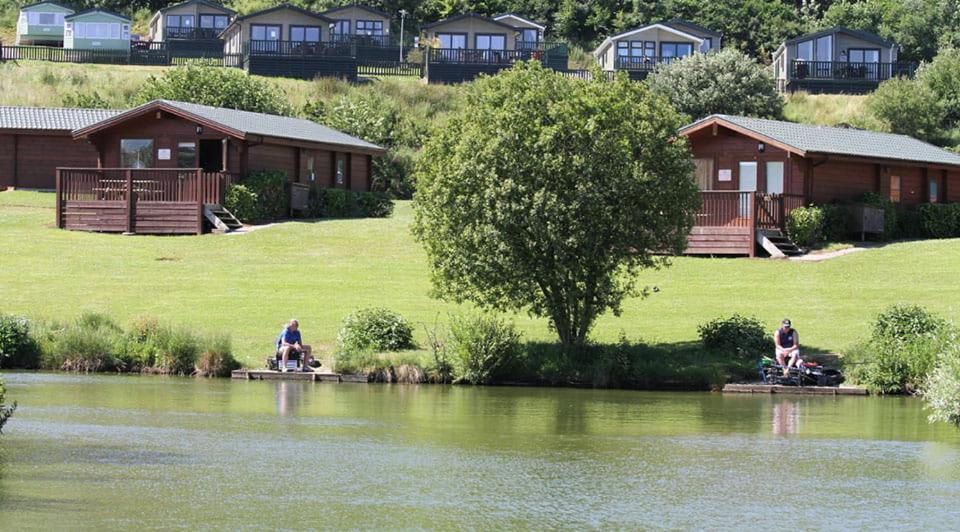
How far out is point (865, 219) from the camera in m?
51.2

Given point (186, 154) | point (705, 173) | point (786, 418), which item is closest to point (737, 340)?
point (786, 418)

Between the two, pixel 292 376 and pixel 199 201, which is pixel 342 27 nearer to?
pixel 199 201

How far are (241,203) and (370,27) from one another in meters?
53.2

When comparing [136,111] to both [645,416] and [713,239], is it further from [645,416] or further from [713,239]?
[645,416]

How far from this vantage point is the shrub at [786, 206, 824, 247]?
48938 mm

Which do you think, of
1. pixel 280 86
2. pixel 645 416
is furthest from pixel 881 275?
pixel 280 86

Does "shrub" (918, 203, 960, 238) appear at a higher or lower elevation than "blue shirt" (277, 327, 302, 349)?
higher

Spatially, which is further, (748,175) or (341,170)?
(341,170)

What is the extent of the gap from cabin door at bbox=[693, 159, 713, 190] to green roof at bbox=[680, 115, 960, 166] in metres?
1.43

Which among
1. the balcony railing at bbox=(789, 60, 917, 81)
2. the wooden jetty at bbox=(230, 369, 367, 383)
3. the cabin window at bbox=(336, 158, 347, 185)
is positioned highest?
the balcony railing at bbox=(789, 60, 917, 81)

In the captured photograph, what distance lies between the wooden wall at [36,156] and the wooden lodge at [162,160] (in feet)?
0.14

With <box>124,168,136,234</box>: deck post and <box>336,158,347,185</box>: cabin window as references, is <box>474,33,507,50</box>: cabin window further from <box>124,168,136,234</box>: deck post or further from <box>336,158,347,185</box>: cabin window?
<box>124,168,136,234</box>: deck post

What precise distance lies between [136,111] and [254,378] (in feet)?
84.6

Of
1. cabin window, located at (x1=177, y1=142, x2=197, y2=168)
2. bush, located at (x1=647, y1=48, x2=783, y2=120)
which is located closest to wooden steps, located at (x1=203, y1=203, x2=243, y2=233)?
cabin window, located at (x1=177, y1=142, x2=197, y2=168)
